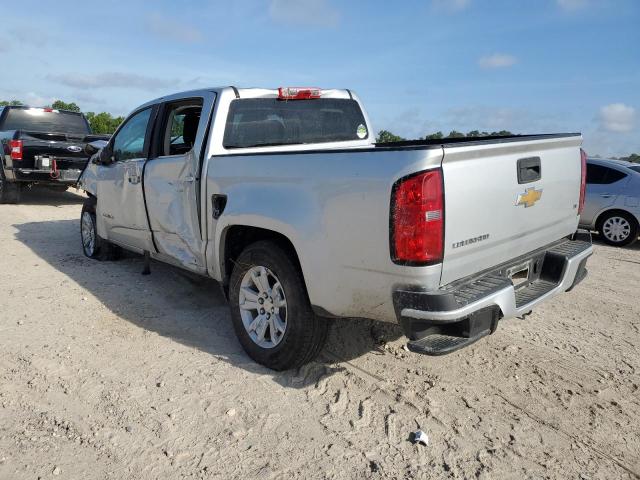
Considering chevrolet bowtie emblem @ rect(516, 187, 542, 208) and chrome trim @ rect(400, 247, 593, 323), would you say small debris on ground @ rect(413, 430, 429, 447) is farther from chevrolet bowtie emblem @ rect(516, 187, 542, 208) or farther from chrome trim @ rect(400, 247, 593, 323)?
chevrolet bowtie emblem @ rect(516, 187, 542, 208)

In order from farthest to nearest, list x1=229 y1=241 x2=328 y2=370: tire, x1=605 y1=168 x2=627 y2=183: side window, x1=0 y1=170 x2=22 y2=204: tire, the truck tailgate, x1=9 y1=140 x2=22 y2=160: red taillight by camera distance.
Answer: x1=0 y1=170 x2=22 y2=204: tire, x1=9 y1=140 x2=22 y2=160: red taillight, x1=605 y1=168 x2=627 y2=183: side window, x1=229 y1=241 x2=328 y2=370: tire, the truck tailgate

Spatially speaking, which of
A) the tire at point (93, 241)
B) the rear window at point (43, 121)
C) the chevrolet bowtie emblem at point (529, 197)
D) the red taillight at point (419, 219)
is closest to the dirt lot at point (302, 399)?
the red taillight at point (419, 219)

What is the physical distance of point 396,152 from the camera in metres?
2.74

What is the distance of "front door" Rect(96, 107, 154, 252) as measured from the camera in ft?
16.4

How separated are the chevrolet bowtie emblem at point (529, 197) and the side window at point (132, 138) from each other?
3.39 m

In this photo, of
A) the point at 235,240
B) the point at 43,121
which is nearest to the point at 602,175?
the point at 235,240

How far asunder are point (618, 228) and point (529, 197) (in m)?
6.52

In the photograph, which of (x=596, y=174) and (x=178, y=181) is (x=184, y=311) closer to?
(x=178, y=181)

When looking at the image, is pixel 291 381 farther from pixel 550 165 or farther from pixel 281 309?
pixel 550 165

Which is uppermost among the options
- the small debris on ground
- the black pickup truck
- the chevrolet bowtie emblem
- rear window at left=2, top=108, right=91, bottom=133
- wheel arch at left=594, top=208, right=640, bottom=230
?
rear window at left=2, top=108, right=91, bottom=133

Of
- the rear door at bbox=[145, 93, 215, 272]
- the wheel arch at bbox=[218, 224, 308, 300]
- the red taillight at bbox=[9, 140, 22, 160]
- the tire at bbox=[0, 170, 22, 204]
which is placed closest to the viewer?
the wheel arch at bbox=[218, 224, 308, 300]

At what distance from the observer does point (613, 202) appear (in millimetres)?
8781

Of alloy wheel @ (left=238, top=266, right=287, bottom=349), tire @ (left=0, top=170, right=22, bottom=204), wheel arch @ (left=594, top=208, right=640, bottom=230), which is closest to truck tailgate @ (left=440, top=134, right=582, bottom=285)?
alloy wheel @ (left=238, top=266, right=287, bottom=349)

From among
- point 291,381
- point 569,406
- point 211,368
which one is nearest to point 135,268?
point 211,368
